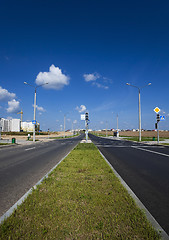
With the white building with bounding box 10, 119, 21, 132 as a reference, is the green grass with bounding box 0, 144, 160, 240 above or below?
below

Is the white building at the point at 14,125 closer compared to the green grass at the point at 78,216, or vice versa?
the green grass at the point at 78,216

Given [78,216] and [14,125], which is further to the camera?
[14,125]

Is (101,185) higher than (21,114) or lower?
lower

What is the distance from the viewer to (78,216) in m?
2.81

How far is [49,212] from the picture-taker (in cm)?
295

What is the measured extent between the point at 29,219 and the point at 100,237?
131 centimetres

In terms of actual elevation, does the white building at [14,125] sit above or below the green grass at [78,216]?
above

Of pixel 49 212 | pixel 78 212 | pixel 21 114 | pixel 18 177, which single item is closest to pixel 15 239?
pixel 49 212

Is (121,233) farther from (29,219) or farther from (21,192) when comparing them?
(21,192)

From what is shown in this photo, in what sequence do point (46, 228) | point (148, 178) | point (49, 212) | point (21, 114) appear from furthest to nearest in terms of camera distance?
point (21, 114) < point (148, 178) < point (49, 212) < point (46, 228)

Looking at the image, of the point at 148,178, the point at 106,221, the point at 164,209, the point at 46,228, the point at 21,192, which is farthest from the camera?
the point at 148,178

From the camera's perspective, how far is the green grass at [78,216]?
2.34m

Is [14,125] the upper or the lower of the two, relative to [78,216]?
upper

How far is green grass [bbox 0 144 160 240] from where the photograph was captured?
2336 mm
